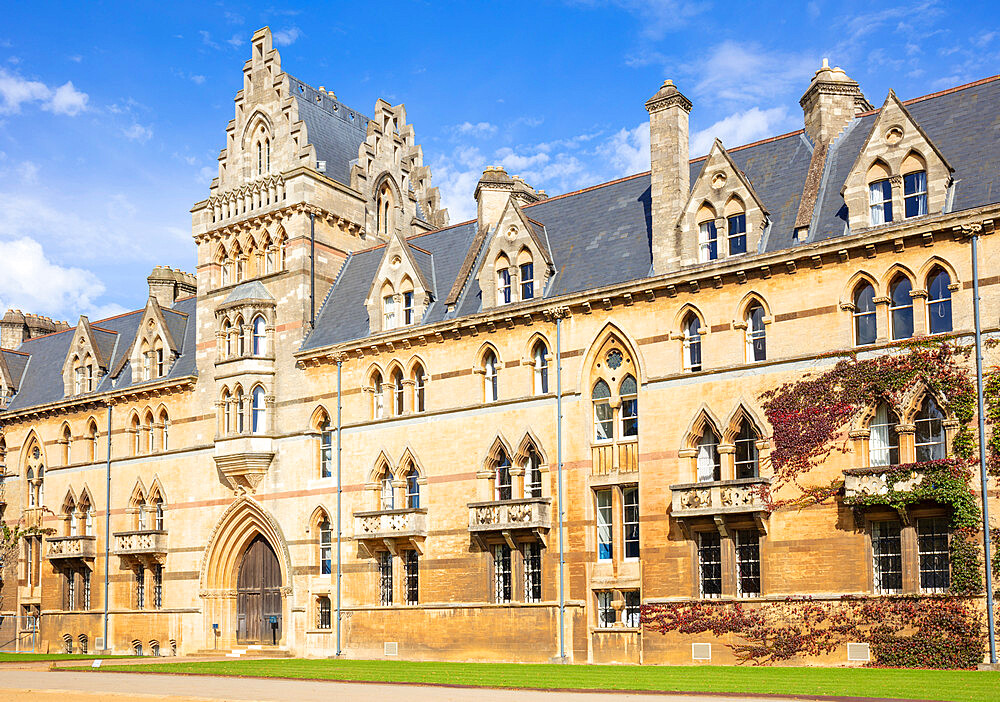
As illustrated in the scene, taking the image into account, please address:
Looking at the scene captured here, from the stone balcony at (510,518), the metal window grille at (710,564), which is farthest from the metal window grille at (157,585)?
the metal window grille at (710,564)

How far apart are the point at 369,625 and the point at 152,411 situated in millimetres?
15608

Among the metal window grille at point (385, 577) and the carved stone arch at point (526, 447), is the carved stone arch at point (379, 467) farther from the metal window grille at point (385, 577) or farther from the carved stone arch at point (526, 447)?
the carved stone arch at point (526, 447)

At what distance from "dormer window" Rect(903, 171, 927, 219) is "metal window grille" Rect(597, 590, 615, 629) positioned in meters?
13.9

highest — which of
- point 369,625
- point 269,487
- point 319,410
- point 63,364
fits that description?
point 63,364

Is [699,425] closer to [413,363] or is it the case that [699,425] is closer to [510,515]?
[510,515]

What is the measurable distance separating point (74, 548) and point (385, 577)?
17.7 m

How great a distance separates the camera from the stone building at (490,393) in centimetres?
2966

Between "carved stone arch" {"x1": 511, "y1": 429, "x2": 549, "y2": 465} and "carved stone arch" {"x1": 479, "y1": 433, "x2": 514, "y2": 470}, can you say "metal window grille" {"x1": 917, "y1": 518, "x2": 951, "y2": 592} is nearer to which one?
"carved stone arch" {"x1": 511, "y1": 429, "x2": 549, "y2": 465}

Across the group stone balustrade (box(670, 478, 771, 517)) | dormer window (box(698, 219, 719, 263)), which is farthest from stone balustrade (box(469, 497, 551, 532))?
dormer window (box(698, 219, 719, 263))

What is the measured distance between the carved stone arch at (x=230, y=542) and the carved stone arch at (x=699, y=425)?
18.4 m

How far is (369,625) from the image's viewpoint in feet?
126

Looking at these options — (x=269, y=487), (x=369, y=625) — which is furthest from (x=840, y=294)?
(x=269, y=487)

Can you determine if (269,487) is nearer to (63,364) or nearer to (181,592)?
(181,592)

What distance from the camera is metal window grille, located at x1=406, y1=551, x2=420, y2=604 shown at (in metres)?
38.0
